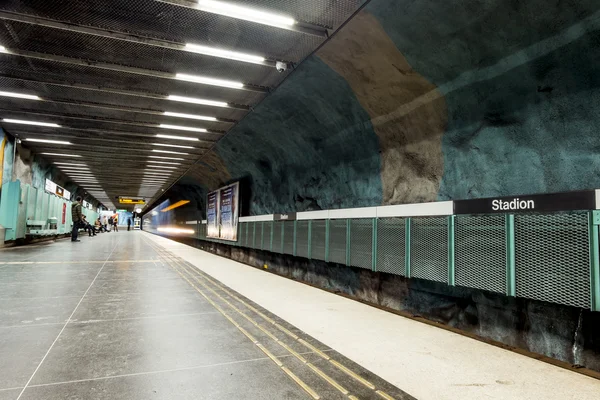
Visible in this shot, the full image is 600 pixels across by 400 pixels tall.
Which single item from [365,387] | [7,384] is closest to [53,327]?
[7,384]

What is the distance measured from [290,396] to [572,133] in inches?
129

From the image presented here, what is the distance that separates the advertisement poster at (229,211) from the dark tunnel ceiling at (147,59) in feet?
9.53

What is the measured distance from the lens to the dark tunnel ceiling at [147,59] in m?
4.38

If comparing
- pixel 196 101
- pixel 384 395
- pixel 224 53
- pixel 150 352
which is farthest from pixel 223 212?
pixel 384 395

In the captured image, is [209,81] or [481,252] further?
[209,81]

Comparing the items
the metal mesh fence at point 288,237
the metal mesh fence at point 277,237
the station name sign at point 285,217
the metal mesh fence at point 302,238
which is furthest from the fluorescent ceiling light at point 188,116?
the metal mesh fence at point 302,238

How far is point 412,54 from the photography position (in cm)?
433

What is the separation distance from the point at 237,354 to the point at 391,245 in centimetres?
282

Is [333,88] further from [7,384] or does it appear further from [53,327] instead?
[7,384]

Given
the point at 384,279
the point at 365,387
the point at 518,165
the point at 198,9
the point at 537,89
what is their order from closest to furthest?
the point at 365,387 < the point at 537,89 < the point at 518,165 < the point at 198,9 < the point at 384,279

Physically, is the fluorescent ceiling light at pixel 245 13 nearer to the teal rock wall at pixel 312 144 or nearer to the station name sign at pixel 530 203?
the teal rock wall at pixel 312 144

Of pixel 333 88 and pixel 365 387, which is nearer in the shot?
pixel 365 387

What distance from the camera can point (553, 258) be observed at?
3180 mm

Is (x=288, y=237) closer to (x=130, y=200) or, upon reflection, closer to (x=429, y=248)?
(x=429, y=248)
